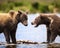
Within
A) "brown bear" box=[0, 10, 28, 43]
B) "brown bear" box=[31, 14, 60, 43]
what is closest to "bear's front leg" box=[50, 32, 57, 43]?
"brown bear" box=[31, 14, 60, 43]

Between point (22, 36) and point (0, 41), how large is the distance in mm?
4171

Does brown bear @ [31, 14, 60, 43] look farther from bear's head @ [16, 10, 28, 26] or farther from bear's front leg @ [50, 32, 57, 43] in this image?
bear's head @ [16, 10, 28, 26]

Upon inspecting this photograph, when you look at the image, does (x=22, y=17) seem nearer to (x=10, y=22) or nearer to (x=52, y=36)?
(x=10, y=22)

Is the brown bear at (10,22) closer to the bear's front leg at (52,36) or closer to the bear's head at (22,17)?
the bear's head at (22,17)

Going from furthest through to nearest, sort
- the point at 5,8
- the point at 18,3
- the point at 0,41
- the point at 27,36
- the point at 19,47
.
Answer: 1. the point at 18,3
2. the point at 5,8
3. the point at 27,36
4. the point at 0,41
5. the point at 19,47

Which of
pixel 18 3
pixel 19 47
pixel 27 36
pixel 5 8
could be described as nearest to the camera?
pixel 19 47

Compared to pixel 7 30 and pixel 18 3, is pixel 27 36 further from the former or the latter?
pixel 18 3

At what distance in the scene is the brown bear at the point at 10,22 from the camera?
88.8 feet

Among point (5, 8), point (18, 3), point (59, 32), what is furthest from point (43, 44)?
point (18, 3)

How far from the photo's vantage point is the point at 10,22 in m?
27.3

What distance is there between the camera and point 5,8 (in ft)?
225

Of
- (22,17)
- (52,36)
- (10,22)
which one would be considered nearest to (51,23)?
(52,36)

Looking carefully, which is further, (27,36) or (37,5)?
(37,5)

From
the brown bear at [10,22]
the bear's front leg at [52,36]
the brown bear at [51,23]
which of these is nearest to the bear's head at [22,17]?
the brown bear at [10,22]
